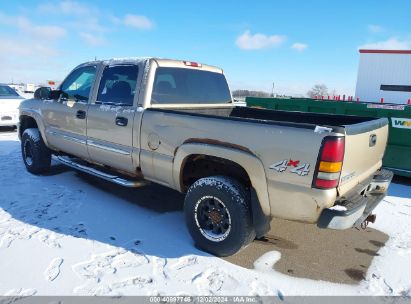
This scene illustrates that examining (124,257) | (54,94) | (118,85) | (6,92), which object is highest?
(118,85)

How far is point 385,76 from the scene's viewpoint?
18938mm

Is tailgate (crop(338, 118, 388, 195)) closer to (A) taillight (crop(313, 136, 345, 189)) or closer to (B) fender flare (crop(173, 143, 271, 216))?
(A) taillight (crop(313, 136, 345, 189))

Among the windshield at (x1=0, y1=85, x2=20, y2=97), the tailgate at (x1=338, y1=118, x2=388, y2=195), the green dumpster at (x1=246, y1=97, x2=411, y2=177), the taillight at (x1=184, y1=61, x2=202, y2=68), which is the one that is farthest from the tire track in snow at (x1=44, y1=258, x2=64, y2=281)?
the windshield at (x1=0, y1=85, x2=20, y2=97)

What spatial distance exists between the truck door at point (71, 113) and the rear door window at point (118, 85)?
0.29 metres

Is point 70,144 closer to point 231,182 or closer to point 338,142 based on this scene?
point 231,182

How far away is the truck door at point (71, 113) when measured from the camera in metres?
4.80

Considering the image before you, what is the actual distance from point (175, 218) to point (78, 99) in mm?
2237

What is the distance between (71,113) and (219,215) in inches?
113

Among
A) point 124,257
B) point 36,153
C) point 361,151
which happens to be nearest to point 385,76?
point 361,151

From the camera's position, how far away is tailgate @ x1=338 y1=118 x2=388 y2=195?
9.16 feet

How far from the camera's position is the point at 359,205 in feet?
9.52

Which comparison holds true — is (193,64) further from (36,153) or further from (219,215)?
(36,153)

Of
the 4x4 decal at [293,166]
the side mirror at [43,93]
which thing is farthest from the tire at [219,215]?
the side mirror at [43,93]

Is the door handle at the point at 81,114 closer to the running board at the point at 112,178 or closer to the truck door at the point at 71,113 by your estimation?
the truck door at the point at 71,113
